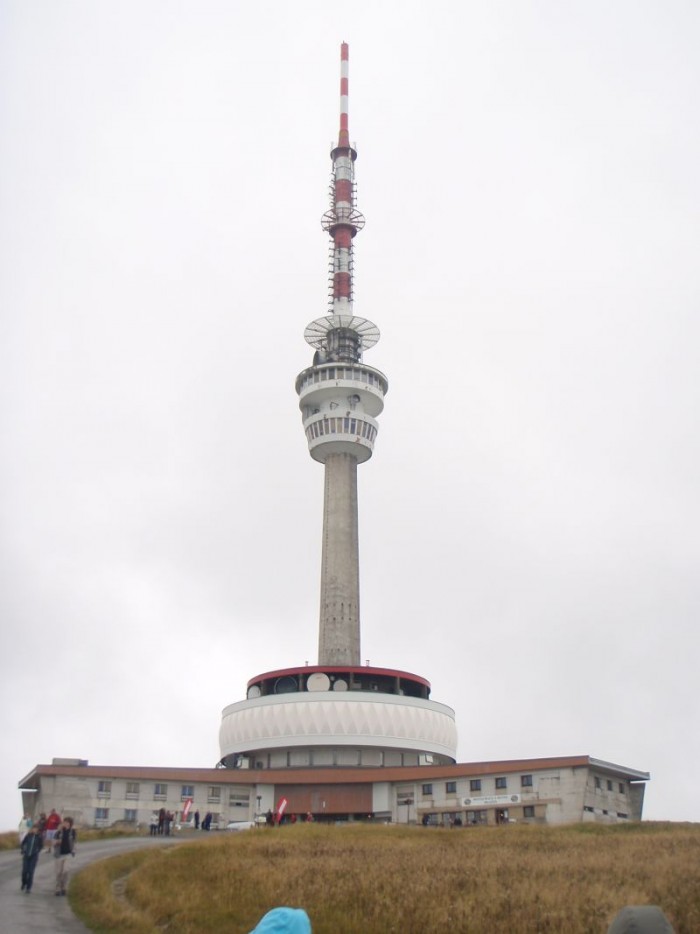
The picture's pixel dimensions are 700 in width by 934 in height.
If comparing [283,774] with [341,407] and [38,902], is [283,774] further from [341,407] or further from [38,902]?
[38,902]

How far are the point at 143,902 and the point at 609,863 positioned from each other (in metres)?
12.7

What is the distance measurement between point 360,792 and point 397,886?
4913 cm

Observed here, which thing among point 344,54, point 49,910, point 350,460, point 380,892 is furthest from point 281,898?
point 344,54

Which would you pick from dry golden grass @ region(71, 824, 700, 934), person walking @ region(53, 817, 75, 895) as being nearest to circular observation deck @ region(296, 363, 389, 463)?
dry golden grass @ region(71, 824, 700, 934)

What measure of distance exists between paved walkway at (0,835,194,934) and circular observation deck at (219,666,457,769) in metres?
41.0

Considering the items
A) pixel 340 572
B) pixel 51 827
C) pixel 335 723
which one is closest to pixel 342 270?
pixel 340 572

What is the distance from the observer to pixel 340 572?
85938 mm

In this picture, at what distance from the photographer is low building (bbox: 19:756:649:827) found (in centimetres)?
5809

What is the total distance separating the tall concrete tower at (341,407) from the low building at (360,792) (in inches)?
570

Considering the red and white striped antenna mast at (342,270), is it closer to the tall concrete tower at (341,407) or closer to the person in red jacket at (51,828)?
the tall concrete tower at (341,407)

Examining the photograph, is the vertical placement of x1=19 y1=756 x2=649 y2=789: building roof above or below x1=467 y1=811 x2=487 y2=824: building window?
above

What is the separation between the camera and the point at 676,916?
61.5 ft

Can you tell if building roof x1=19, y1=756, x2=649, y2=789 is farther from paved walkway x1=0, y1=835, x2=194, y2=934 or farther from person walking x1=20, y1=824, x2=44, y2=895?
person walking x1=20, y1=824, x2=44, y2=895

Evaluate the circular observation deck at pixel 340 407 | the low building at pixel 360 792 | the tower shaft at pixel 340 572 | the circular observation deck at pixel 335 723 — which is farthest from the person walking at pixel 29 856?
the circular observation deck at pixel 340 407
